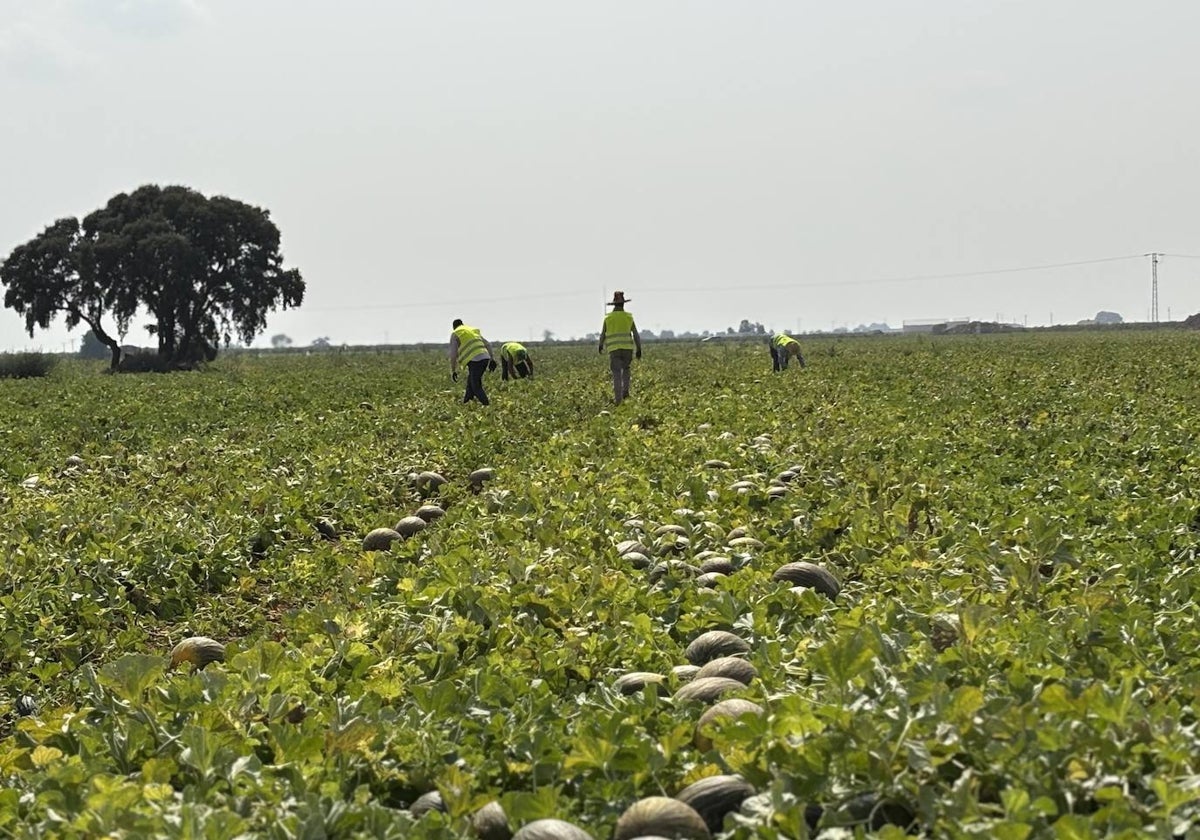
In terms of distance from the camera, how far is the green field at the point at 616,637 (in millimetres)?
2775

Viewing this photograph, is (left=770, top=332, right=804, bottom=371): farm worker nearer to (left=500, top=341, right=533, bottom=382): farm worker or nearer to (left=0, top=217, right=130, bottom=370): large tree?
(left=500, top=341, right=533, bottom=382): farm worker

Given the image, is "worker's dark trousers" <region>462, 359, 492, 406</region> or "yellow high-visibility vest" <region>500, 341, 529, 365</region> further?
"yellow high-visibility vest" <region>500, 341, 529, 365</region>

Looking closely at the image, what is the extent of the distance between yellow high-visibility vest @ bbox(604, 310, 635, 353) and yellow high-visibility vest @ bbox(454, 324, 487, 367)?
220 cm

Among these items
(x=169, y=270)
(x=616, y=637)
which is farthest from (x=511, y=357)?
(x=169, y=270)

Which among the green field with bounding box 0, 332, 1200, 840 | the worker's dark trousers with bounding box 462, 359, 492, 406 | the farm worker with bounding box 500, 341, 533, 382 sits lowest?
the green field with bounding box 0, 332, 1200, 840

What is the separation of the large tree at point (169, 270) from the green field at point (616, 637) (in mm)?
40756

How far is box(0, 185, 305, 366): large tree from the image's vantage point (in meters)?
47.9

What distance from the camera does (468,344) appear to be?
17.4m

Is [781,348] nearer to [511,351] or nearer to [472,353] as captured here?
[511,351]

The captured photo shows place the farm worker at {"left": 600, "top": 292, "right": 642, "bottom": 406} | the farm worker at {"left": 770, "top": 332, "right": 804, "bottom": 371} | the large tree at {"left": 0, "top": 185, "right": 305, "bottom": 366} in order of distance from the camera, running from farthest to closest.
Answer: the large tree at {"left": 0, "top": 185, "right": 305, "bottom": 366}
the farm worker at {"left": 770, "top": 332, "right": 804, "bottom": 371}
the farm worker at {"left": 600, "top": 292, "right": 642, "bottom": 406}

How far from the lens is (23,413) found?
60.6 feet

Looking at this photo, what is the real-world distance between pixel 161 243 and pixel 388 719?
4920 cm

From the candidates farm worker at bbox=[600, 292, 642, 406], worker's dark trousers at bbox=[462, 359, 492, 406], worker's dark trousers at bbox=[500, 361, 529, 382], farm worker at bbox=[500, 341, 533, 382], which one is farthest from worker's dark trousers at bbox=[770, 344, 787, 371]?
worker's dark trousers at bbox=[462, 359, 492, 406]

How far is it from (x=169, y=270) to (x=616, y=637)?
49279mm
